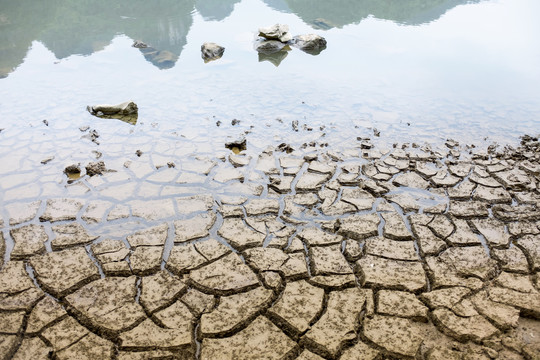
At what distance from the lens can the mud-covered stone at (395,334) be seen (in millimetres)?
2317

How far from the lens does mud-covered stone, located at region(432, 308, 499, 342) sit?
2373 millimetres

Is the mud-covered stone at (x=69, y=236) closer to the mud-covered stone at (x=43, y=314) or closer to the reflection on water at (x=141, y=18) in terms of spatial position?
the mud-covered stone at (x=43, y=314)

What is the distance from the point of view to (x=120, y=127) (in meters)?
5.49

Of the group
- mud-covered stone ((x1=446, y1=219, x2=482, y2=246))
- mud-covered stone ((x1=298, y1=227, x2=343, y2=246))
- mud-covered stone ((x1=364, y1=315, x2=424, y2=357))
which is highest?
mud-covered stone ((x1=446, y1=219, x2=482, y2=246))

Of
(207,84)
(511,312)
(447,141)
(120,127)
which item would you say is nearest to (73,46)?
(207,84)

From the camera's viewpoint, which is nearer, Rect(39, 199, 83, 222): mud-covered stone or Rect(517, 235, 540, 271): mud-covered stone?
Rect(517, 235, 540, 271): mud-covered stone

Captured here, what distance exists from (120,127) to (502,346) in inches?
209

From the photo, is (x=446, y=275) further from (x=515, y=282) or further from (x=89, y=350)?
(x=89, y=350)

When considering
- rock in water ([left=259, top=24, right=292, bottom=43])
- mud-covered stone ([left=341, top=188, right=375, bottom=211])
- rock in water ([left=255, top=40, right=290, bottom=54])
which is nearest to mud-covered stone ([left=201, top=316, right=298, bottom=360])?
mud-covered stone ([left=341, top=188, right=375, bottom=211])

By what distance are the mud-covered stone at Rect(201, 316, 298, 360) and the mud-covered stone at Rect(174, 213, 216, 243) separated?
44.9 inches

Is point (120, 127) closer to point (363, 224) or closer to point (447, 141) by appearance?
point (363, 224)

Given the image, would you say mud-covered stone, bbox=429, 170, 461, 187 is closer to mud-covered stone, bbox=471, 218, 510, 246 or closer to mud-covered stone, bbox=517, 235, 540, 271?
mud-covered stone, bbox=471, 218, 510, 246

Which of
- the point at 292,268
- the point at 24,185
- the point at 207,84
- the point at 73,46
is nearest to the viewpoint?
the point at 292,268

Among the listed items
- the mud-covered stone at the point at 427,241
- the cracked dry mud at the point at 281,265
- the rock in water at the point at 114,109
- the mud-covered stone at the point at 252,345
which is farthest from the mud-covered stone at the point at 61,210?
the mud-covered stone at the point at 427,241
